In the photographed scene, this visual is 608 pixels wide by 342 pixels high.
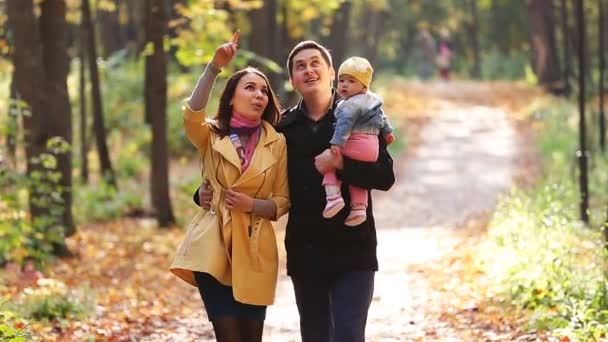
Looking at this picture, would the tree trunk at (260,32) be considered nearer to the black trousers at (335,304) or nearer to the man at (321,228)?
the man at (321,228)

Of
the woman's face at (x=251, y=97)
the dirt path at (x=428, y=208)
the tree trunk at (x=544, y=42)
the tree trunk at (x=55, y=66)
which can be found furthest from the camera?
the tree trunk at (x=544, y=42)

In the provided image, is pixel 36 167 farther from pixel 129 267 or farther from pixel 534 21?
pixel 534 21

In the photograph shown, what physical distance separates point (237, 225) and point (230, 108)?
2.12 ft

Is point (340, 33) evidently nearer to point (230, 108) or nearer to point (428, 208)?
point (428, 208)

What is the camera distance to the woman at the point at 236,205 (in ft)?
18.1

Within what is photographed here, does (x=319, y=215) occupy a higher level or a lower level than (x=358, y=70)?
lower

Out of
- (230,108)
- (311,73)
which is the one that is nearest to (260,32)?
(230,108)

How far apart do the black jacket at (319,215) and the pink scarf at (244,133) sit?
0.18m

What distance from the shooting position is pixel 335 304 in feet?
18.3

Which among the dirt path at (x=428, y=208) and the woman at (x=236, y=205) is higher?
the woman at (x=236, y=205)

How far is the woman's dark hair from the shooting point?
18.6ft

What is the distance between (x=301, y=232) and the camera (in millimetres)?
5633

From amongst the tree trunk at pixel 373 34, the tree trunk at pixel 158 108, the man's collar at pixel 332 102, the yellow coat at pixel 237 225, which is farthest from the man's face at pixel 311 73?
the tree trunk at pixel 373 34

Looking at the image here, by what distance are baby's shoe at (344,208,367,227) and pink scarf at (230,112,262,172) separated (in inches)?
24.2
